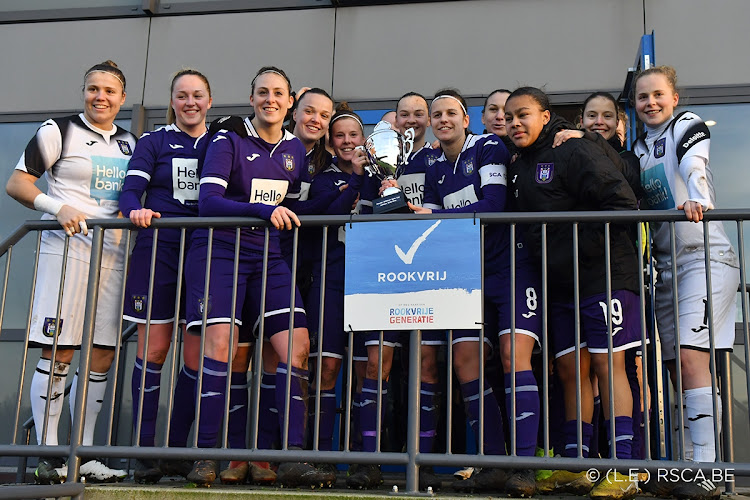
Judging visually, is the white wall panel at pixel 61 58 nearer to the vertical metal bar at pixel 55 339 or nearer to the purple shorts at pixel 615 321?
the vertical metal bar at pixel 55 339

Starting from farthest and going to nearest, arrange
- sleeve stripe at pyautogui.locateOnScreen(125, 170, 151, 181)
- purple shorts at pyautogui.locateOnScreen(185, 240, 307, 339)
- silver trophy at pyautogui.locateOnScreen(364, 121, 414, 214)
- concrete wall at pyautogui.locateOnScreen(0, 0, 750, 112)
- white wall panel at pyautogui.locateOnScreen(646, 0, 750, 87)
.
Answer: concrete wall at pyautogui.locateOnScreen(0, 0, 750, 112) < white wall panel at pyautogui.locateOnScreen(646, 0, 750, 87) < sleeve stripe at pyautogui.locateOnScreen(125, 170, 151, 181) < silver trophy at pyautogui.locateOnScreen(364, 121, 414, 214) < purple shorts at pyautogui.locateOnScreen(185, 240, 307, 339)

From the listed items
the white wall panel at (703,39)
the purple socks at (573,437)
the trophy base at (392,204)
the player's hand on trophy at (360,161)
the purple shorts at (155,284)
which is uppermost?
the white wall panel at (703,39)

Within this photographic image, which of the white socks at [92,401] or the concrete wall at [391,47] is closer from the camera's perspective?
the white socks at [92,401]

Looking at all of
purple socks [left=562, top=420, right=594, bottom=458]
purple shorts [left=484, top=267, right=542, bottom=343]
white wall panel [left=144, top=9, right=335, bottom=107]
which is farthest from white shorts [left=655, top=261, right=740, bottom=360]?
white wall panel [left=144, top=9, right=335, bottom=107]

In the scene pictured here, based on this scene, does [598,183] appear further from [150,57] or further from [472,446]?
[150,57]

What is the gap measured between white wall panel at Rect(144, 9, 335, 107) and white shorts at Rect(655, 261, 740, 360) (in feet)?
10.7

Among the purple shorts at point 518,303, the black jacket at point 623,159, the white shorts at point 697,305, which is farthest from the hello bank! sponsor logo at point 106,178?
the white shorts at point 697,305

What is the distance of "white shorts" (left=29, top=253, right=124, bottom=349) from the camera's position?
13.8 ft

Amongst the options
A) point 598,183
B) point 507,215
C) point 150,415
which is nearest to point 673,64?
point 598,183

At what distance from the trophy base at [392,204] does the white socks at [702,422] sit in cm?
161

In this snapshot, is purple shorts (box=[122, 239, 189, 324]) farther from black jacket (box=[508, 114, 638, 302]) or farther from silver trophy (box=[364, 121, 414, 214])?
black jacket (box=[508, 114, 638, 302])

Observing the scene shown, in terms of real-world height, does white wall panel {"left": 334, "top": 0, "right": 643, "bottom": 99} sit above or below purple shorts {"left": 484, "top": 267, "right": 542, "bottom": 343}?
above

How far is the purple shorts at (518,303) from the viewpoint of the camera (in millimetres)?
3785

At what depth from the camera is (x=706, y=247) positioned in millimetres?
3516
